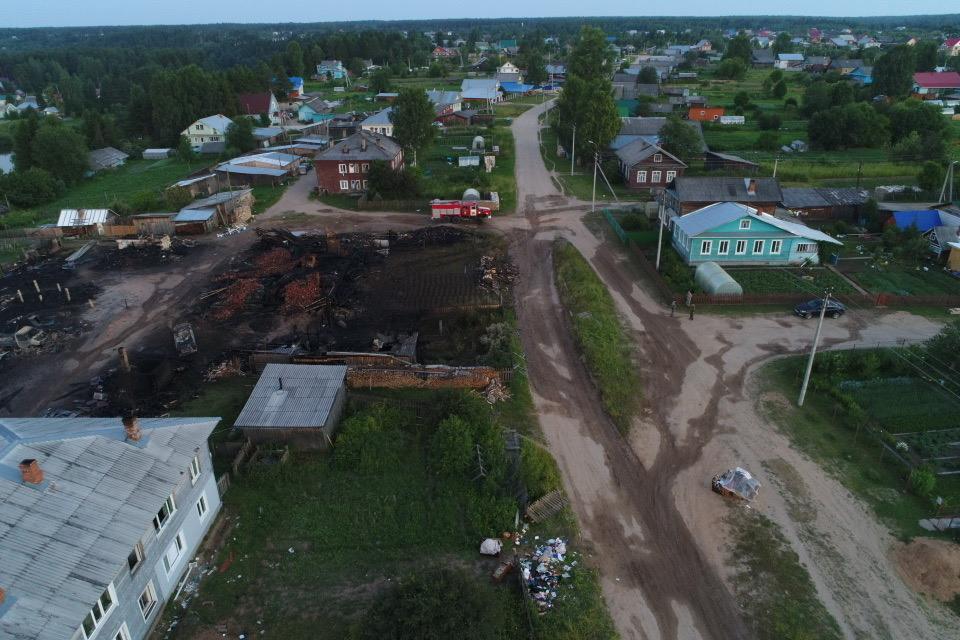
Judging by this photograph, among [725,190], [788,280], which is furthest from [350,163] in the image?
[788,280]

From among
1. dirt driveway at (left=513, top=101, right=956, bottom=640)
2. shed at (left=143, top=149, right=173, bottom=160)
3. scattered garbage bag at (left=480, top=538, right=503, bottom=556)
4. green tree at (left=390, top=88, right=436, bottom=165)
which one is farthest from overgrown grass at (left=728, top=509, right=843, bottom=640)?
shed at (left=143, top=149, right=173, bottom=160)

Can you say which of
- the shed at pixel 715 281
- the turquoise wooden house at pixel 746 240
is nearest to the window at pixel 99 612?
the shed at pixel 715 281

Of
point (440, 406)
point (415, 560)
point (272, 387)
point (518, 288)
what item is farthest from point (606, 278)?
point (415, 560)

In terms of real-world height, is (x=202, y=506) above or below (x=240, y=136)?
below

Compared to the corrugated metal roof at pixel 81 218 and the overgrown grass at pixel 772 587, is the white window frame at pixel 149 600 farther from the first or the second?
the corrugated metal roof at pixel 81 218

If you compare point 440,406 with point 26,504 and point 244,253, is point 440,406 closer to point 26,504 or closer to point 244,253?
point 26,504

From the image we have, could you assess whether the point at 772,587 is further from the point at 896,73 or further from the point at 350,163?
the point at 896,73
